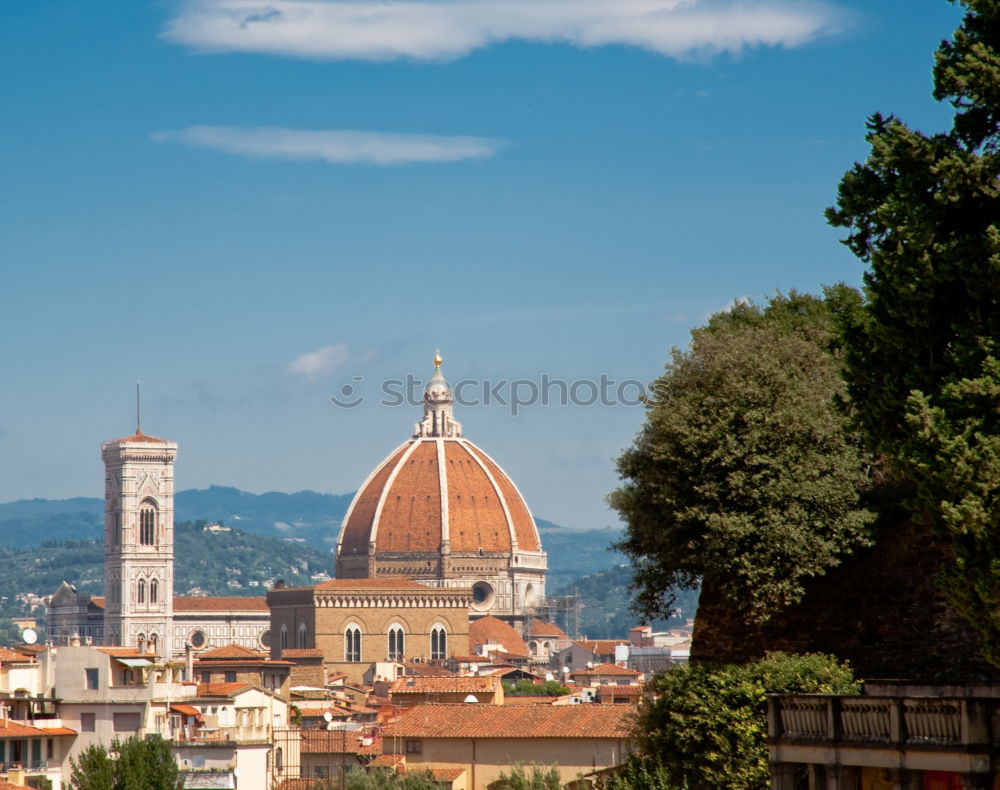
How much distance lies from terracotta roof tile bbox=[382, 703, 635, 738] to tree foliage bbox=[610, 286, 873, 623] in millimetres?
19291

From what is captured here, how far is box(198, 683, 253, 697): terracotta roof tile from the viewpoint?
52703mm

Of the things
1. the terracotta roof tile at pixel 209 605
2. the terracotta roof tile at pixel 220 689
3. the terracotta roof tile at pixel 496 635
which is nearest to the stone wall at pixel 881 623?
the terracotta roof tile at pixel 220 689

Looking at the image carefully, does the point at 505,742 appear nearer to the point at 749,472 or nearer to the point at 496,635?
the point at 749,472

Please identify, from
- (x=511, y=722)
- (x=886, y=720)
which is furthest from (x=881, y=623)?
(x=511, y=722)

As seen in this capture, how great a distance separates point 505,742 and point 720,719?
22301 millimetres

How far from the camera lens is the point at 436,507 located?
18500 cm

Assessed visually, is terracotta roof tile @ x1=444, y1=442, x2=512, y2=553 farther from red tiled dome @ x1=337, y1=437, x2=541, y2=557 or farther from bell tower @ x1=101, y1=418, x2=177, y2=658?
bell tower @ x1=101, y1=418, x2=177, y2=658

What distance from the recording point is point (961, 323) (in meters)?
17.6

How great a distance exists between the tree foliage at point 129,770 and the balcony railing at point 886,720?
20309 millimetres

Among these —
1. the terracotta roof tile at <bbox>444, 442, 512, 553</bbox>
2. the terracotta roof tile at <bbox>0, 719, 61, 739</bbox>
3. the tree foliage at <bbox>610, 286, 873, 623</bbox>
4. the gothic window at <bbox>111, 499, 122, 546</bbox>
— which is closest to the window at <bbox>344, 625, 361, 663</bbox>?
the terracotta roof tile at <bbox>444, 442, 512, 553</bbox>

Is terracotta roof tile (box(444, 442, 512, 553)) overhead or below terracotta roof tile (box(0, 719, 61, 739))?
overhead

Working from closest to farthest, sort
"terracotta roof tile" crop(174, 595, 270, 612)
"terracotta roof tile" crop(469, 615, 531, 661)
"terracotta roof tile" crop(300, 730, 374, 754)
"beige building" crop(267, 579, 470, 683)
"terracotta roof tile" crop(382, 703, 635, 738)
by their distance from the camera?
"terracotta roof tile" crop(382, 703, 635, 738) < "terracotta roof tile" crop(300, 730, 374, 754) < "beige building" crop(267, 579, 470, 683) < "terracotta roof tile" crop(469, 615, 531, 661) < "terracotta roof tile" crop(174, 595, 270, 612)

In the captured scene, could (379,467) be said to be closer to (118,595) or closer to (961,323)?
(118,595)

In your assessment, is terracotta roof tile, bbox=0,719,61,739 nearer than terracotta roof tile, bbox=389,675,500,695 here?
Yes
